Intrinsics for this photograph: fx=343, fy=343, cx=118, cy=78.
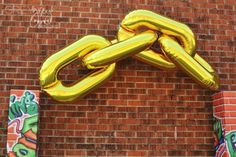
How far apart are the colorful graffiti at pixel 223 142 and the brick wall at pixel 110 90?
6.0 inches

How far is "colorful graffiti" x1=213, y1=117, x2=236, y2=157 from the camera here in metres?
3.69

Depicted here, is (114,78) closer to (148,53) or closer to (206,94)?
(148,53)

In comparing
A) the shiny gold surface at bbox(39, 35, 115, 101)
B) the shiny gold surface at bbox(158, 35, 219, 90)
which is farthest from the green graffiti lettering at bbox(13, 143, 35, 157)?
the shiny gold surface at bbox(158, 35, 219, 90)

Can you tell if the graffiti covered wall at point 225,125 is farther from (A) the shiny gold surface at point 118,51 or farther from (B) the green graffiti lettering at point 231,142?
(A) the shiny gold surface at point 118,51

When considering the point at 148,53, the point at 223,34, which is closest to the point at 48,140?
the point at 148,53

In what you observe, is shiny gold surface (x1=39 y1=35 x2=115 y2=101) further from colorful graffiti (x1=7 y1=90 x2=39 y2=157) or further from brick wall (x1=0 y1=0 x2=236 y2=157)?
brick wall (x1=0 y1=0 x2=236 y2=157)

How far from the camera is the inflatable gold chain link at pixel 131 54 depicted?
358 cm

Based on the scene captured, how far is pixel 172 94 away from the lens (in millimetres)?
4098

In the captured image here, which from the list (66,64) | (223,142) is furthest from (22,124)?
(223,142)

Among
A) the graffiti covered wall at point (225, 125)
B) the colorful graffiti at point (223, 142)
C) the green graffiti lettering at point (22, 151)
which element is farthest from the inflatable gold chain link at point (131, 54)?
the green graffiti lettering at point (22, 151)

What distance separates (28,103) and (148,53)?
1.40 meters

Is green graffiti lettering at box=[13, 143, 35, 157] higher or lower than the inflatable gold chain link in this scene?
lower

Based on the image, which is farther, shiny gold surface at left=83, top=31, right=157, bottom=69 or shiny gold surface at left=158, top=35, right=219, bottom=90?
shiny gold surface at left=158, top=35, right=219, bottom=90

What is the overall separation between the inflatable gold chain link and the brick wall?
0.33m
